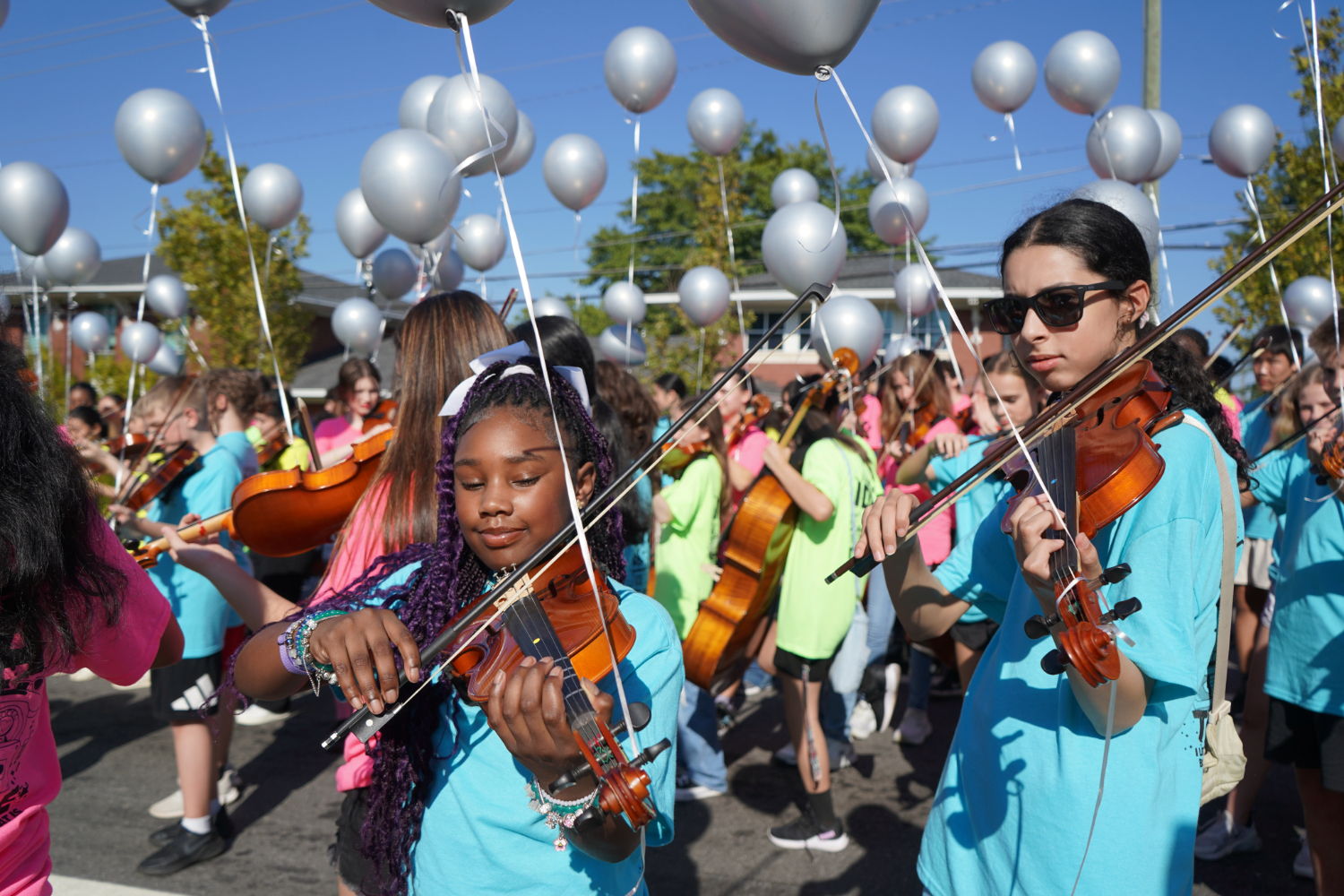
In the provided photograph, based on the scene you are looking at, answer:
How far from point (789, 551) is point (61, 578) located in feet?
9.42

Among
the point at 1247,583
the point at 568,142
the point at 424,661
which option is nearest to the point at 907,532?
the point at 424,661

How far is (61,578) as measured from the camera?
4.66ft

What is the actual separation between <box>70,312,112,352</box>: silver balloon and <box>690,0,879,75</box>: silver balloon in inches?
406

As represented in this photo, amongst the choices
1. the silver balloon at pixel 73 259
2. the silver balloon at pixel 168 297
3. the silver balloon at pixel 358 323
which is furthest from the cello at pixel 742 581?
the silver balloon at pixel 168 297

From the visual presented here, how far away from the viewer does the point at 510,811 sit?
148cm

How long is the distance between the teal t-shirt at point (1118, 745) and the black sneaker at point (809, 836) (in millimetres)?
2149

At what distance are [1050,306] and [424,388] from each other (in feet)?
4.85

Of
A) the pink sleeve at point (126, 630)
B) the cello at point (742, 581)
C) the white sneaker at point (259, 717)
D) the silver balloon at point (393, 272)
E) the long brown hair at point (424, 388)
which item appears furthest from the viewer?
the silver balloon at point (393, 272)

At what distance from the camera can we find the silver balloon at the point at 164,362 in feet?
32.0

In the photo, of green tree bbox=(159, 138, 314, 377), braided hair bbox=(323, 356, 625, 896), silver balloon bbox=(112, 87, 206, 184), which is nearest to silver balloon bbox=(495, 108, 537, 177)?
silver balloon bbox=(112, 87, 206, 184)

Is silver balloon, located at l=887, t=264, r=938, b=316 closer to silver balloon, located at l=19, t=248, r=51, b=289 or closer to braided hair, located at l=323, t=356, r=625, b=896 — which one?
braided hair, located at l=323, t=356, r=625, b=896

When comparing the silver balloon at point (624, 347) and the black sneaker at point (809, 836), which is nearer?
the black sneaker at point (809, 836)

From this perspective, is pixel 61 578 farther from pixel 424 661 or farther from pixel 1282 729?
pixel 1282 729

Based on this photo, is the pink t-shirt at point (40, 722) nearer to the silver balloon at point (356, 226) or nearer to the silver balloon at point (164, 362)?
the silver balloon at point (356, 226)
